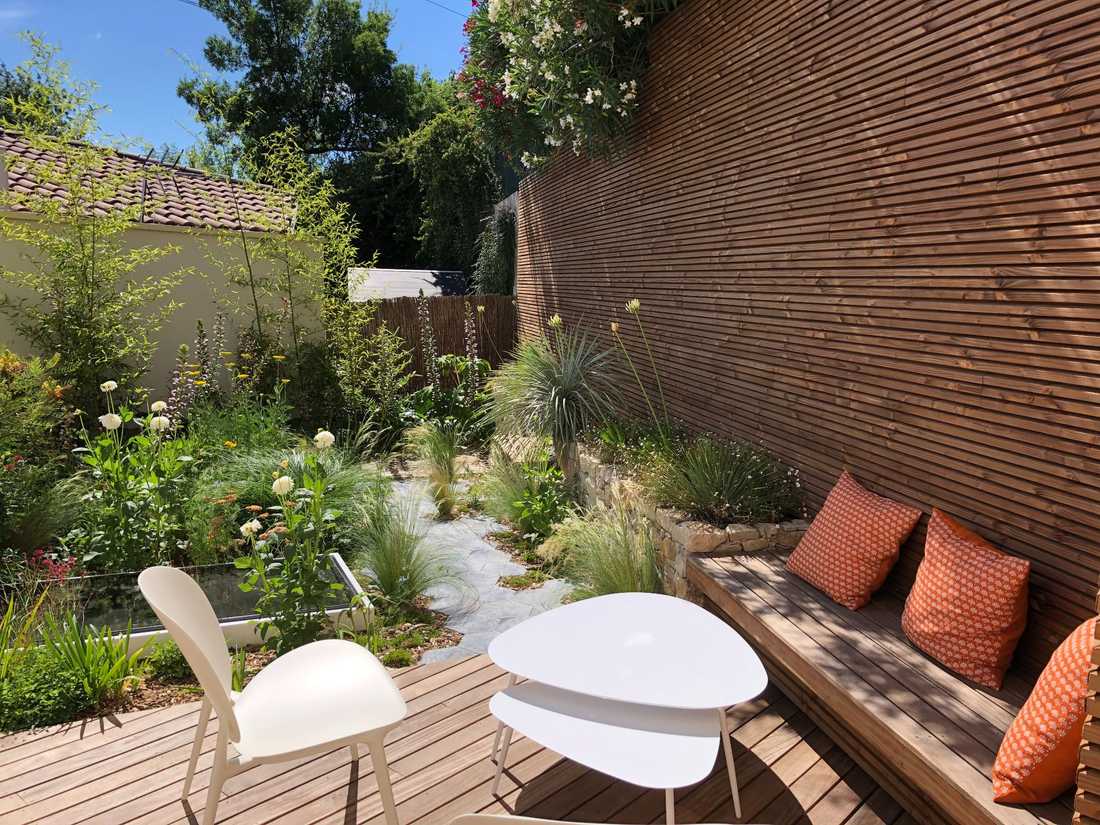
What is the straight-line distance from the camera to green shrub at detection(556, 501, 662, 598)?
3736 millimetres

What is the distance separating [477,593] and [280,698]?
93.1 inches

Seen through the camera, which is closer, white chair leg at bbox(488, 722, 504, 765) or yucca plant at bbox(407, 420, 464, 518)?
white chair leg at bbox(488, 722, 504, 765)

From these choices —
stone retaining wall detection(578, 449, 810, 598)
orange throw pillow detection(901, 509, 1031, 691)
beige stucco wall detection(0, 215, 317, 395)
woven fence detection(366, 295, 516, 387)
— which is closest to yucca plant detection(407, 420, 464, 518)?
woven fence detection(366, 295, 516, 387)

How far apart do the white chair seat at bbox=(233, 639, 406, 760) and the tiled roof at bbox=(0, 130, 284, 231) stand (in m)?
6.11

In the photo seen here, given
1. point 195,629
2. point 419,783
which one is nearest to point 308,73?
point 195,629

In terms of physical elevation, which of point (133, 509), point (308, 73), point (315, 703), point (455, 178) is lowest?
point (315, 703)

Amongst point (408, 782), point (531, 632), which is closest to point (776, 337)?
point (531, 632)

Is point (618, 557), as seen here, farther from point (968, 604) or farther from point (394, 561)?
point (968, 604)

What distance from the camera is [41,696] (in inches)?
112

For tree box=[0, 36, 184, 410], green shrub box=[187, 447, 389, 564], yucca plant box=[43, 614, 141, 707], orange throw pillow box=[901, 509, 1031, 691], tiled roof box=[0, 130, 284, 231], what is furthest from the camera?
tiled roof box=[0, 130, 284, 231]

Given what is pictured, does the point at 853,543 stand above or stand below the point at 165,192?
below

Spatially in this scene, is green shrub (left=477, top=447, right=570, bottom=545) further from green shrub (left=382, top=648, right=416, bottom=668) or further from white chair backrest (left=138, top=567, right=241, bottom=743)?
white chair backrest (left=138, top=567, right=241, bottom=743)

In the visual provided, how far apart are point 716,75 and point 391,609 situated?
3845mm

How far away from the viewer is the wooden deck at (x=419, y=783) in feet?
7.43
